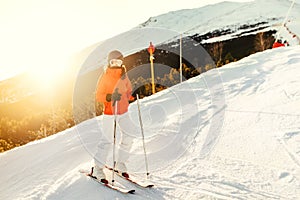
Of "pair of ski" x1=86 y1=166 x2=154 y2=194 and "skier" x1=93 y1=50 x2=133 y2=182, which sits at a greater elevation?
"skier" x1=93 y1=50 x2=133 y2=182

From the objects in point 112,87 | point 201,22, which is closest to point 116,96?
point 112,87

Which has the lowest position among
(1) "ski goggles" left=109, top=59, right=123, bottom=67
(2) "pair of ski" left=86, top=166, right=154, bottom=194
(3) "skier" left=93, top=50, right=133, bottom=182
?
(2) "pair of ski" left=86, top=166, right=154, bottom=194

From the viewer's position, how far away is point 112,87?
4477 mm

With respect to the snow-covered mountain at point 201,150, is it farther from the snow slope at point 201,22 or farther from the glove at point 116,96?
the snow slope at point 201,22

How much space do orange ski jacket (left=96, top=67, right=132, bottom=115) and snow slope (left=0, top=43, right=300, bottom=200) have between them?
36 centimetres

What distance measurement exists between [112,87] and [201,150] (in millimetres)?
2015

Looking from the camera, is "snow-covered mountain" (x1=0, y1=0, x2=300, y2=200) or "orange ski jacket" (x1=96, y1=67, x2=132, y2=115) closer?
"snow-covered mountain" (x1=0, y1=0, x2=300, y2=200)

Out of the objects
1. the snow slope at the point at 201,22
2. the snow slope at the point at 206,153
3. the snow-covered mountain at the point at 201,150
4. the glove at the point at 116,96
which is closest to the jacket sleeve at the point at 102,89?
the glove at the point at 116,96

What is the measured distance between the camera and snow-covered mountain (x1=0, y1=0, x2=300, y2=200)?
4.16m

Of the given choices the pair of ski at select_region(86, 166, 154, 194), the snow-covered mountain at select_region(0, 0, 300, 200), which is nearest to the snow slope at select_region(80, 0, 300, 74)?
the snow-covered mountain at select_region(0, 0, 300, 200)

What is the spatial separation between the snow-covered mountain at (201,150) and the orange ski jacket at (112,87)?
218 millimetres

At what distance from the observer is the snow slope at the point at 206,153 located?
13.6 ft

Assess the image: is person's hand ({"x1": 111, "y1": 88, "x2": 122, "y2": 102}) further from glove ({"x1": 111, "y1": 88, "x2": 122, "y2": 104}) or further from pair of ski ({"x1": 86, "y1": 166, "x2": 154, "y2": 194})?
pair of ski ({"x1": 86, "y1": 166, "x2": 154, "y2": 194})

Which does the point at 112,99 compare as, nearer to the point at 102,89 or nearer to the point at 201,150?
the point at 102,89
